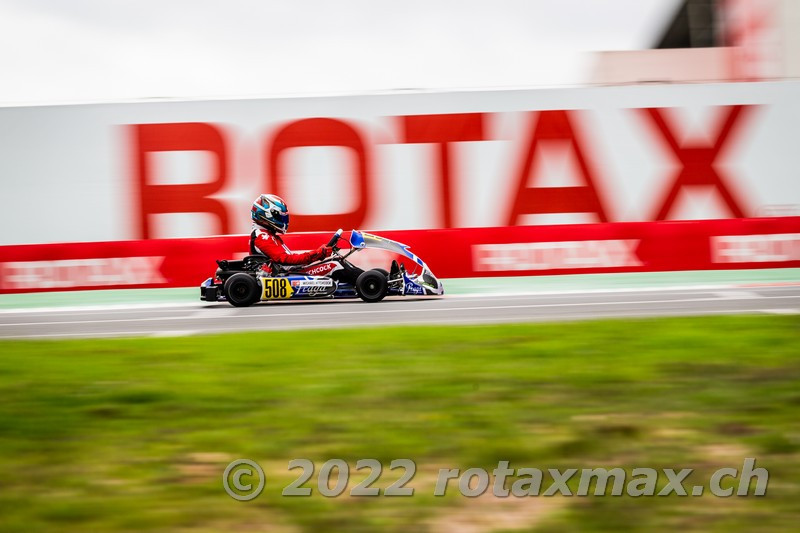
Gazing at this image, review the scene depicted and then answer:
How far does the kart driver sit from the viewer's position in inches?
522

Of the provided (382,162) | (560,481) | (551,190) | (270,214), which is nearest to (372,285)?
(270,214)

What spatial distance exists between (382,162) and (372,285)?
461cm

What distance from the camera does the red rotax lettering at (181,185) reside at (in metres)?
16.9

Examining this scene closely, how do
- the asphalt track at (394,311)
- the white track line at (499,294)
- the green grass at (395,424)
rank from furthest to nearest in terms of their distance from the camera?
1. the white track line at (499,294)
2. the asphalt track at (394,311)
3. the green grass at (395,424)

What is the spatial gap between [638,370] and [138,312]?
8.97 m

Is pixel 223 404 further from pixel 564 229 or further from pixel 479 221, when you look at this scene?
pixel 479 221

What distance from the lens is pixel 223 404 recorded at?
5.14 metres

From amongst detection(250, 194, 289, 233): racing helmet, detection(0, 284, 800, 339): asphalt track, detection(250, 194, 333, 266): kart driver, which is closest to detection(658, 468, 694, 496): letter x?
detection(0, 284, 800, 339): asphalt track

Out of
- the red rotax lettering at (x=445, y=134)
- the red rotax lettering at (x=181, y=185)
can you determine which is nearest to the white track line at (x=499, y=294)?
the red rotax lettering at (x=181, y=185)

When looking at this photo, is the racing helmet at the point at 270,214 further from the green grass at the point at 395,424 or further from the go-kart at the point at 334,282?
the green grass at the point at 395,424

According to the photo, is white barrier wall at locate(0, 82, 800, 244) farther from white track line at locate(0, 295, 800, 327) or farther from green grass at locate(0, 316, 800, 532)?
green grass at locate(0, 316, 800, 532)

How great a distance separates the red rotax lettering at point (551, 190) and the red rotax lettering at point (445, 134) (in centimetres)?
108

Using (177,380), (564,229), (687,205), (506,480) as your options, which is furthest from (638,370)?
(687,205)

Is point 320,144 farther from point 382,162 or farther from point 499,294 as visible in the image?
point 499,294
